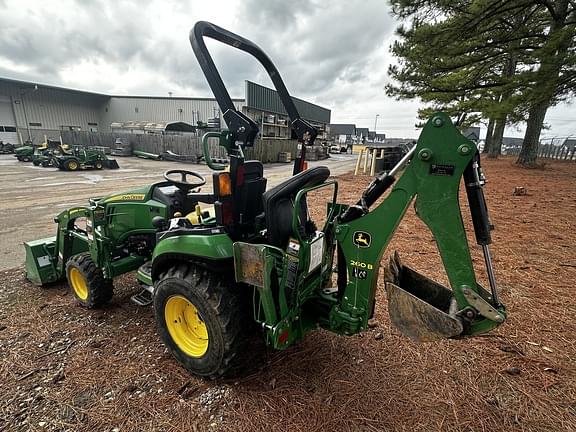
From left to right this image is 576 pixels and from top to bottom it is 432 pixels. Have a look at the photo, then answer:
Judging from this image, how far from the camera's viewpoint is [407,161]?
5.60 feet

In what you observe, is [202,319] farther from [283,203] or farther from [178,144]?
[178,144]

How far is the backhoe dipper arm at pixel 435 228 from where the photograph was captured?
1.59 metres

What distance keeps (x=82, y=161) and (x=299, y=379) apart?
55.9 feet

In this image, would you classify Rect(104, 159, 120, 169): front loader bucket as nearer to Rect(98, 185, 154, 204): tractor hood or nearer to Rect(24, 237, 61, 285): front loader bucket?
Rect(24, 237, 61, 285): front loader bucket

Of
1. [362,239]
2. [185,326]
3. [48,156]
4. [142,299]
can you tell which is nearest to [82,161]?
[48,156]

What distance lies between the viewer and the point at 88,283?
295 cm

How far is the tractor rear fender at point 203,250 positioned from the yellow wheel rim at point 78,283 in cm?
148

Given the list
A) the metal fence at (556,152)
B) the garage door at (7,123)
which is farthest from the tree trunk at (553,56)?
the garage door at (7,123)

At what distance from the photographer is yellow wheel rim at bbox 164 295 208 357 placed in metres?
2.29

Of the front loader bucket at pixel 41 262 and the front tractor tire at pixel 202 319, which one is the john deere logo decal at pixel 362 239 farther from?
the front loader bucket at pixel 41 262

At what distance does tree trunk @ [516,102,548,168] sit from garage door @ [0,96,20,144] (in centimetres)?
3904

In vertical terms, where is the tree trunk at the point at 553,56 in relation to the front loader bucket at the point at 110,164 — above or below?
above

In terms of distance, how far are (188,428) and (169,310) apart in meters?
0.81

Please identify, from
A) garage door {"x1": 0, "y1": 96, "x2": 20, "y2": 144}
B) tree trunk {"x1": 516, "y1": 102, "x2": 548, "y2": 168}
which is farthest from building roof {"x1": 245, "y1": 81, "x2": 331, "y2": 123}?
garage door {"x1": 0, "y1": 96, "x2": 20, "y2": 144}
